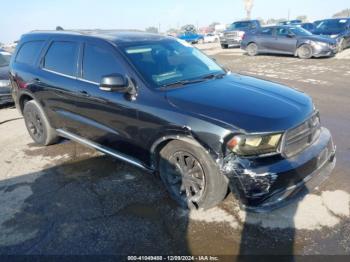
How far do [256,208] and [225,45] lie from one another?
21.4 m

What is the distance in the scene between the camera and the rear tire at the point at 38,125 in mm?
5379

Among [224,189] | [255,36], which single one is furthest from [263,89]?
[255,36]

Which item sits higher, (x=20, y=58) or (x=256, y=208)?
(x=20, y=58)

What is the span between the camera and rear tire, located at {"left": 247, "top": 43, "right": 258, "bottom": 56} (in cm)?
1777

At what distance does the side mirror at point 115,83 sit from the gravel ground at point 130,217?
1.24 metres

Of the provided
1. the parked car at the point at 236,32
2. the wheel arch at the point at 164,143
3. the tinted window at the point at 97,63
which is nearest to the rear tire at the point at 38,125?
the tinted window at the point at 97,63

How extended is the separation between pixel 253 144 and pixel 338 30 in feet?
58.9

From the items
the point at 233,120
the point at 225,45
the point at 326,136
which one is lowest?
the point at 225,45

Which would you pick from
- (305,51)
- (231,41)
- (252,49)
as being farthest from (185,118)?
(231,41)

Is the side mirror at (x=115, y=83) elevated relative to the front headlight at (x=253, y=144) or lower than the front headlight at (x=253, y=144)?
elevated

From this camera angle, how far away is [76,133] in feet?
15.7

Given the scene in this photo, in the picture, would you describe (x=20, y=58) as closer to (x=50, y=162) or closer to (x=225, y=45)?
(x=50, y=162)

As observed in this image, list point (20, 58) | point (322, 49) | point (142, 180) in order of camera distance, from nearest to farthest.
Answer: point (142, 180), point (20, 58), point (322, 49)

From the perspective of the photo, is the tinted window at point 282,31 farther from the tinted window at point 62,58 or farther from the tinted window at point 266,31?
the tinted window at point 62,58
